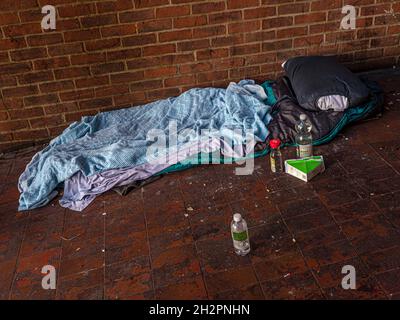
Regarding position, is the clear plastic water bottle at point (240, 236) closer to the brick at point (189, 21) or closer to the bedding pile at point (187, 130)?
the bedding pile at point (187, 130)

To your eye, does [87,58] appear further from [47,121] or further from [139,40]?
[47,121]

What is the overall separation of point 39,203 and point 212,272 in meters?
1.29

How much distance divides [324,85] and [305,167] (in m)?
0.72

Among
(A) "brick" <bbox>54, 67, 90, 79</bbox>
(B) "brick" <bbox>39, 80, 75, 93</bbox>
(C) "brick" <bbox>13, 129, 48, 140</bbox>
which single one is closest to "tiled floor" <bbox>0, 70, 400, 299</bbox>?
(C) "brick" <bbox>13, 129, 48, 140</bbox>

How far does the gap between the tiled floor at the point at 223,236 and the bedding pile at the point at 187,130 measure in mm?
114

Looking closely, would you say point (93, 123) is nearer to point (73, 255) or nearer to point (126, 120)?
point (126, 120)

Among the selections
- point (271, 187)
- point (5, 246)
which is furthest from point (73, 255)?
point (271, 187)

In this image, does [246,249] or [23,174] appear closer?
[246,249]

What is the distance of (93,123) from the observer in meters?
3.16

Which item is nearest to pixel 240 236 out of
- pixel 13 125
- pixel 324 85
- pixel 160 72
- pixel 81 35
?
pixel 324 85

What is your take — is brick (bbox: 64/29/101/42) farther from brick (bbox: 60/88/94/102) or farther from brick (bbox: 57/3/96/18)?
brick (bbox: 60/88/94/102)

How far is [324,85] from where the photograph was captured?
9.34 ft

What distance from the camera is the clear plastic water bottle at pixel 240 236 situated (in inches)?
76.2

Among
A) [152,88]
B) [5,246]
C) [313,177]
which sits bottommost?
[5,246]
